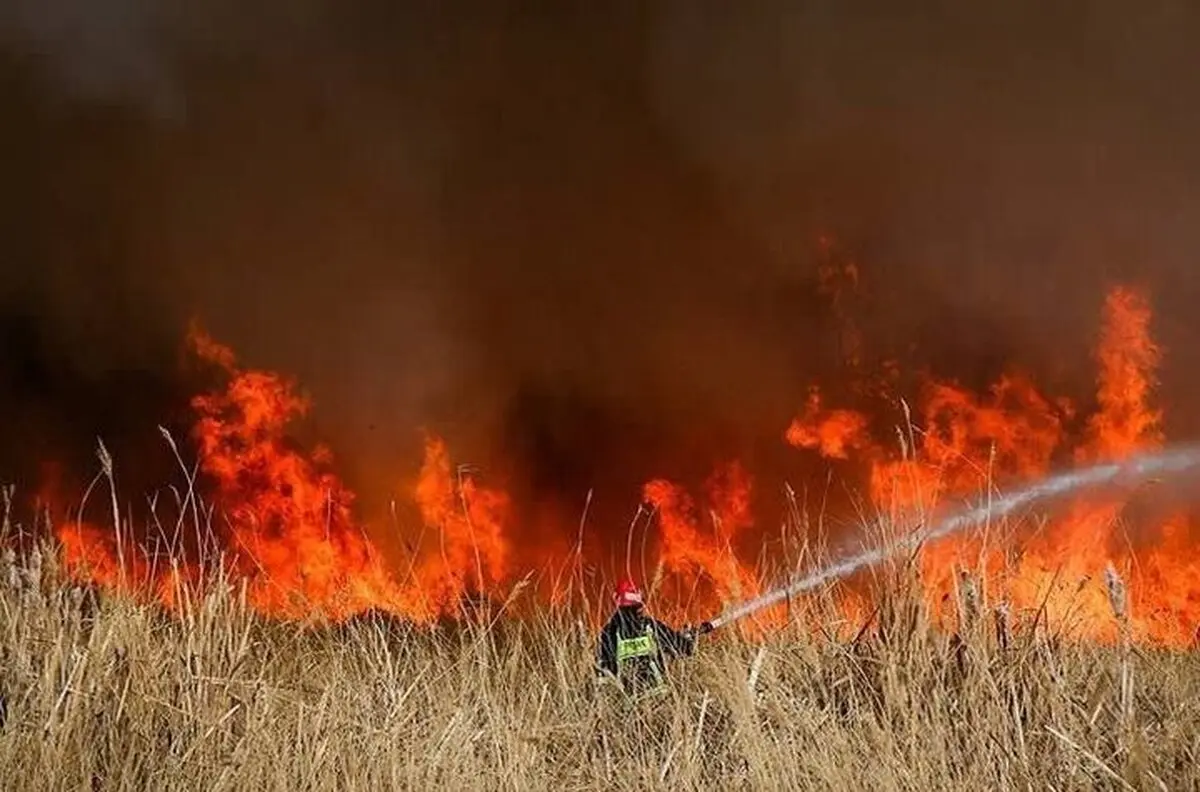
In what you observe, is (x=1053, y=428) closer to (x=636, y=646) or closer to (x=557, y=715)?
(x=636, y=646)

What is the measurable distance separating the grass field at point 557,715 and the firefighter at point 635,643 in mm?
504

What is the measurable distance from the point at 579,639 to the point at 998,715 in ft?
6.93

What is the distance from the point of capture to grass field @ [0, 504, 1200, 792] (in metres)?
3.57

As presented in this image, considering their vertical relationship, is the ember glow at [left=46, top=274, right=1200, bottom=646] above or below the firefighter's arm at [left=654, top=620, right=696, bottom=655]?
above

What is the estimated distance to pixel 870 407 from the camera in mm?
17156

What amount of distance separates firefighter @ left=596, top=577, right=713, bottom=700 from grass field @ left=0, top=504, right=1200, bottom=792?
0.50 metres

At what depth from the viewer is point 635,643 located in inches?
231

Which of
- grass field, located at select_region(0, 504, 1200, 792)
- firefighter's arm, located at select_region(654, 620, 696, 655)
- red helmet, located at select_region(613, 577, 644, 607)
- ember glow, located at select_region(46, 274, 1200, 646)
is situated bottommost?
grass field, located at select_region(0, 504, 1200, 792)

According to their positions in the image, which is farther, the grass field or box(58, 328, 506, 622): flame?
box(58, 328, 506, 622): flame

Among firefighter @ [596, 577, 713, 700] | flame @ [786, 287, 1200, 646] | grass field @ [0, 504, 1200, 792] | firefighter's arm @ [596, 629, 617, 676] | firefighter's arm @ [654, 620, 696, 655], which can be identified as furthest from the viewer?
flame @ [786, 287, 1200, 646]

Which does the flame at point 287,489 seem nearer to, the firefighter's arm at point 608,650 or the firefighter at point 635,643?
the firefighter at point 635,643

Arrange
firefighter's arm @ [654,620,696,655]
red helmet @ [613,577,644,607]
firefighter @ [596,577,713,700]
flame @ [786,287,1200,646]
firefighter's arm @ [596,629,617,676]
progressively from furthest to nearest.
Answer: flame @ [786,287,1200,646], red helmet @ [613,577,644,607], firefighter's arm @ [596,629,617,676], firefighter's arm @ [654,620,696,655], firefighter @ [596,577,713,700]

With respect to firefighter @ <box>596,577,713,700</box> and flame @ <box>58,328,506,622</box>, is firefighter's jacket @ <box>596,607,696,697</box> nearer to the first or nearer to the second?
firefighter @ <box>596,577,713,700</box>

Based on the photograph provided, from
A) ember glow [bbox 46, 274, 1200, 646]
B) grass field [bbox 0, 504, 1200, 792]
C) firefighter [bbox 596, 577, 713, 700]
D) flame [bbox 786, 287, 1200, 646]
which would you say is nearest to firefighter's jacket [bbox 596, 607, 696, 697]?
firefighter [bbox 596, 577, 713, 700]
